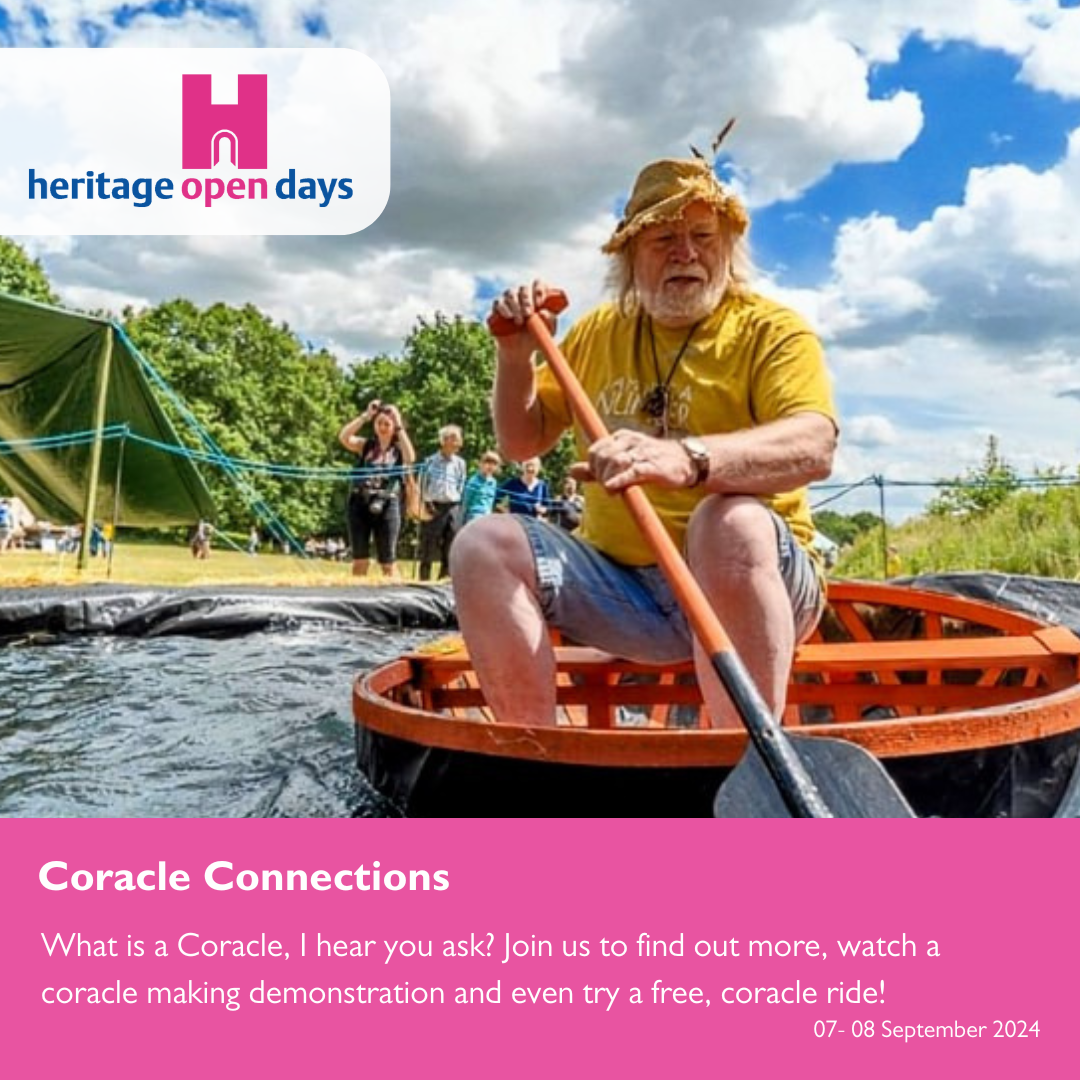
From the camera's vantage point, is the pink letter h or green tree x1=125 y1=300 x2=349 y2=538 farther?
green tree x1=125 y1=300 x2=349 y2=538

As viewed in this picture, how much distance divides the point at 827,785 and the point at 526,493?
18.3ft

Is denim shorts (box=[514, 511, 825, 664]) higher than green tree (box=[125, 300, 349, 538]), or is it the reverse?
green tree (box=[125, 300, 349, 538])

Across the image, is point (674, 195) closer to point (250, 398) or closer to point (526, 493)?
point (526, 493)

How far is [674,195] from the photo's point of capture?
1.58m

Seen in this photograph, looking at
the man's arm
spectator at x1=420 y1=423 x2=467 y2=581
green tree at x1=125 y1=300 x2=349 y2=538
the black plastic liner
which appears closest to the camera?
the man's arm

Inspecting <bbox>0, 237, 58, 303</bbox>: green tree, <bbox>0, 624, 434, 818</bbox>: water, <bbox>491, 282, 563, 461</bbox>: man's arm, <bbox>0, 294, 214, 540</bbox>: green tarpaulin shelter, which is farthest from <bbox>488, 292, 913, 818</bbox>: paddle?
<bbox>0, 237, 58, 303</bbox>: green tree

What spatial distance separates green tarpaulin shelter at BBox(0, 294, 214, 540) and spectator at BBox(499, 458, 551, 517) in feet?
7.50

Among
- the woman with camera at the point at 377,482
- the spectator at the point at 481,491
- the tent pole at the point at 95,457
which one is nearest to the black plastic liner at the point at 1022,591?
the woman with camera at the point at 377,482

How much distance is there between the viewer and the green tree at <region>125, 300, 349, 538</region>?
18453 millimetres

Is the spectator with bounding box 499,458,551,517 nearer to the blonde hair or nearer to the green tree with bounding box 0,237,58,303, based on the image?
the blonde hair

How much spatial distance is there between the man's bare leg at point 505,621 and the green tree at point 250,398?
14769 millimetres
